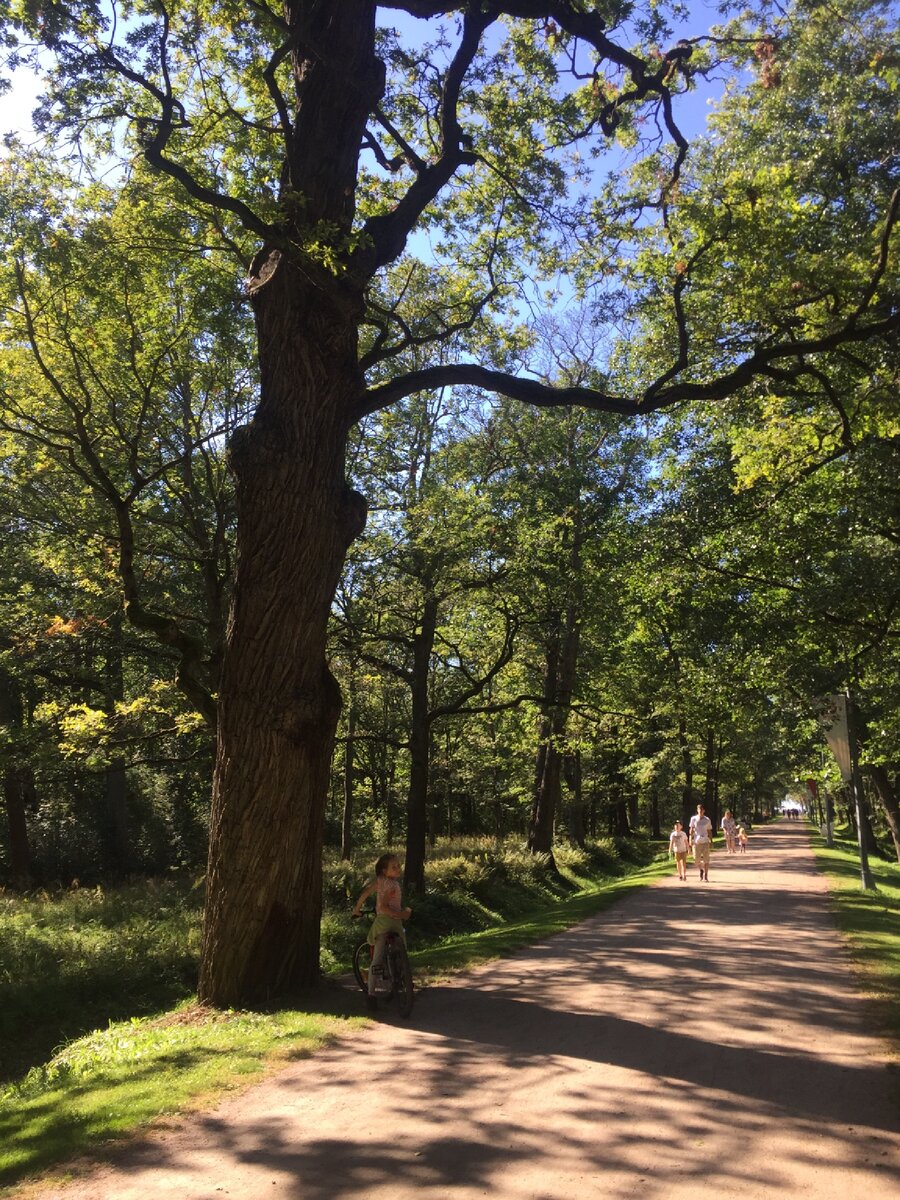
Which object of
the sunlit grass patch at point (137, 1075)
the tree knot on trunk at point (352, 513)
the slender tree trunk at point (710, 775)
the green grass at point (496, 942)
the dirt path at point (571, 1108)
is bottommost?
the green grass at point (496, 942)

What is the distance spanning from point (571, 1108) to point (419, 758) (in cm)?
1252

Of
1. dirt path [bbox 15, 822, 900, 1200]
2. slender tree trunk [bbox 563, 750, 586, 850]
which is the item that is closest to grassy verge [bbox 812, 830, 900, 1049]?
dirt path [bbox 15, 822, 900, 1200]

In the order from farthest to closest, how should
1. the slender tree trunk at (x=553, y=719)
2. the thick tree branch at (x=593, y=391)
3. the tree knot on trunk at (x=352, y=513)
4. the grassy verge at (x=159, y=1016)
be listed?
1. the slender tree trunk at (x=553, y=719)
2. the thick tree branch at (x=593, y=391)
3. the tree knot on trunk at (x=352, y=513)
4. the grassy verge at (x=159, y=1016)

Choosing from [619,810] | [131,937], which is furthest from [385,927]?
[619,810]

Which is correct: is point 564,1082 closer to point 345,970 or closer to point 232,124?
point 345,970

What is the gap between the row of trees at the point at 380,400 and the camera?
781 cm

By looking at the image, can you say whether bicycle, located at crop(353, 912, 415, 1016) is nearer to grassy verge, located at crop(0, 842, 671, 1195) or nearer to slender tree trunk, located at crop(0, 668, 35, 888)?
grassy verge, located at crop(0, 842, 671, 1195)

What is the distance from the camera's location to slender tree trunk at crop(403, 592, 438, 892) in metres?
16.5

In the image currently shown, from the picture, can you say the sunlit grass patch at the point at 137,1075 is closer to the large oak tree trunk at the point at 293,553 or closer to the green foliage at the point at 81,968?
the large oak tree trunk at the point at 293,553

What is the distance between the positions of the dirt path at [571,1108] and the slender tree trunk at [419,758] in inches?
337

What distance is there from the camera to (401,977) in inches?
279

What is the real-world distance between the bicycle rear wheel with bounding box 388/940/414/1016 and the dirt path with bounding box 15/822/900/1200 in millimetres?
147

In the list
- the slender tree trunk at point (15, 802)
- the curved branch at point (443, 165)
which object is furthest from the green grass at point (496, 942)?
the slender tree trunk at point (15, 802)

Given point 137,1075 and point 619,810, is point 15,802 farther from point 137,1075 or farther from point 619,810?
point 619,810
